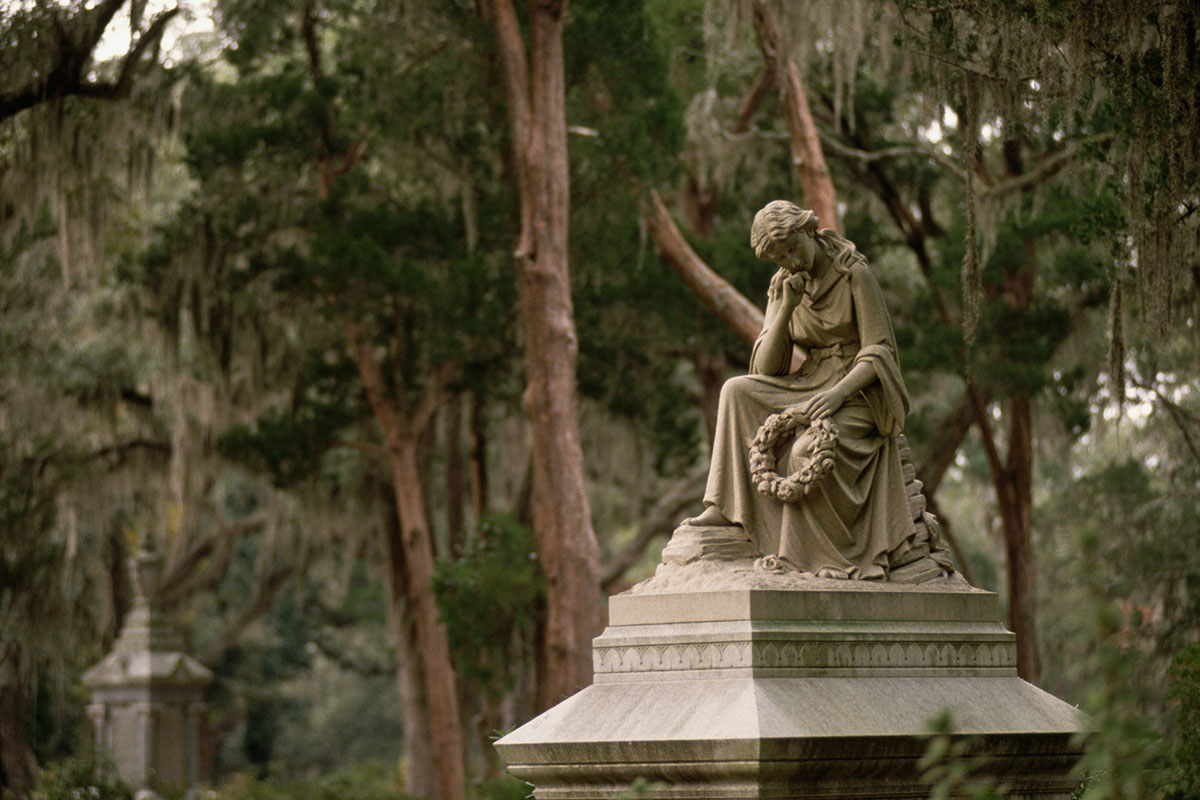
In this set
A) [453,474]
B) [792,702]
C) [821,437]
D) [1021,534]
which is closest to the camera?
[792,702]

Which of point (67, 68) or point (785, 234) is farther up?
point (67, 68)

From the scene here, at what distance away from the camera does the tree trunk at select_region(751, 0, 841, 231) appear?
14312mm

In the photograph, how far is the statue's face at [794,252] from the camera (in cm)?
672

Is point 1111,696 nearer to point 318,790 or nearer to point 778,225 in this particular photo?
point 778,225

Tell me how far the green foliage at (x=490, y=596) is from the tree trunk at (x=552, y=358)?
2.29 meters

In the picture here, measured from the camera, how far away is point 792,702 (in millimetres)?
5820

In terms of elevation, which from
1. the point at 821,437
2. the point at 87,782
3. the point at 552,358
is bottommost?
the point at 87,782

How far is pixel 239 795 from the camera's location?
71.1ft

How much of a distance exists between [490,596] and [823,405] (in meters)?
9.88

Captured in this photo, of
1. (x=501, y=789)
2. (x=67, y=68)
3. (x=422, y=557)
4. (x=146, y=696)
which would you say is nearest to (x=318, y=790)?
(x=146, y=696)

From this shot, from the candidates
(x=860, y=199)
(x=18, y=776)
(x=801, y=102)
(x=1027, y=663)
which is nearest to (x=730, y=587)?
(x=801, y=102)

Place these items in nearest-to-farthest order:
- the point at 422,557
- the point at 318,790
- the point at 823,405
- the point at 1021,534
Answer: the point at 823,405 → the point at 1021,534 → the point at 422,557 → the point at 318,790

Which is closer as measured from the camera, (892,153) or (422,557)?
(892,153)

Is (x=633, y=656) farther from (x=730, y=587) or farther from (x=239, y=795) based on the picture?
(x=239, y=795)
